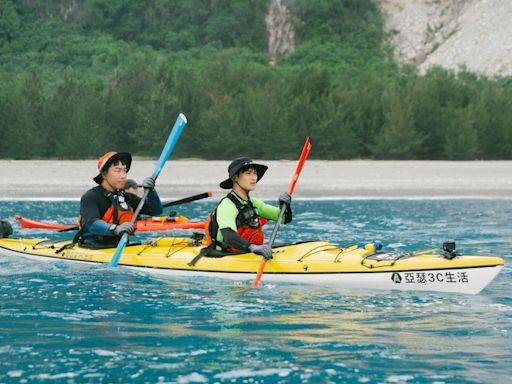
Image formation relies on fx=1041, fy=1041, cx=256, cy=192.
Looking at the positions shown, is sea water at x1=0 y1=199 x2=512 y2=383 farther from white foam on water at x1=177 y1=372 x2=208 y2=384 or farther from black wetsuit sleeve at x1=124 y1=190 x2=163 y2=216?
black wetsuit sleeve at x1=124 y1=190 x2=163 y2=216

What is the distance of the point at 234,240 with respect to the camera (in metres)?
9.12

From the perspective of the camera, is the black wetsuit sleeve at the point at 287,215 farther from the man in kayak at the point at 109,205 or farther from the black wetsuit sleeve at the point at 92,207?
the black wetsuit sleeve at the point at 92,207

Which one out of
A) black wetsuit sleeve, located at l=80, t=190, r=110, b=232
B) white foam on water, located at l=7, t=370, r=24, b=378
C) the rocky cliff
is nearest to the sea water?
white foam on water, located at l=7, t=370, r=24, b=378

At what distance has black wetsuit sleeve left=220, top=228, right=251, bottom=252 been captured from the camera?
911cm

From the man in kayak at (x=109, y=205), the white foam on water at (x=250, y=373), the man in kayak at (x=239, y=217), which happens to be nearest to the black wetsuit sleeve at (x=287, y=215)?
the man in kayak at (x=239, y=217)

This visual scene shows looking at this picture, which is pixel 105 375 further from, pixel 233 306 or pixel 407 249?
pixel 407 249

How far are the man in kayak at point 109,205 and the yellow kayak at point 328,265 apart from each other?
230 mm

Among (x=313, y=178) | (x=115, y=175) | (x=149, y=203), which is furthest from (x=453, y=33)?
(x=115, y=175)

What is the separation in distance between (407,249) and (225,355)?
5.63m

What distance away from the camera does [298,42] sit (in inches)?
1861

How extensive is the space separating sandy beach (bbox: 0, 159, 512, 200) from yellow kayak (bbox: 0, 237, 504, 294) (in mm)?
8735

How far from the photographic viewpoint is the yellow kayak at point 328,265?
8547mm

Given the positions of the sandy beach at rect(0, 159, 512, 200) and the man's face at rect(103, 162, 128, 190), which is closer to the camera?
the man's face at rect(103, 162, 128, 190)

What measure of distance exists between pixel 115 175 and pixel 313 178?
1147 cm
